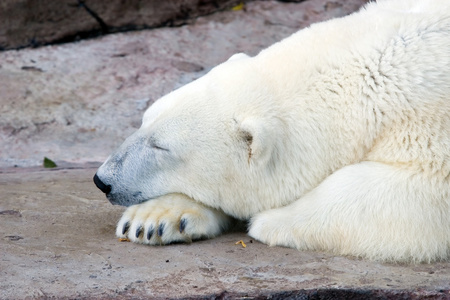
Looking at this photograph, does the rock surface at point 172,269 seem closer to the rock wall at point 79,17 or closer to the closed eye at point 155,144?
the closed eye at point 155,144

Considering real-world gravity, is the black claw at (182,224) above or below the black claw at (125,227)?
above

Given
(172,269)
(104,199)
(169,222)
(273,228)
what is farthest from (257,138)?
(104,199)

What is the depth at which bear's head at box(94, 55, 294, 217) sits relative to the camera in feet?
8.91

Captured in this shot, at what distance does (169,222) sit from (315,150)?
0.61 meters

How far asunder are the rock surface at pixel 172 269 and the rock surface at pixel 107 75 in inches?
66.8

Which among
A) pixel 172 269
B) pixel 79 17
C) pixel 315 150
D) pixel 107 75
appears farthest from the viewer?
pixel 79 17

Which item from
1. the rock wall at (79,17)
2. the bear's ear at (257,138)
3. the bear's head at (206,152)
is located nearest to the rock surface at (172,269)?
the bear's head at (206,152)

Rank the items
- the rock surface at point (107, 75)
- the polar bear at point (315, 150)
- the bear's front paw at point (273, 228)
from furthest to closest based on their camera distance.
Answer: the rock surface at point (107, 75), the bear's front paw at point (273, 228), the polar bear at point (315, 150)

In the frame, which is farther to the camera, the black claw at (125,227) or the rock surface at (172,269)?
the black claw at (125,227)

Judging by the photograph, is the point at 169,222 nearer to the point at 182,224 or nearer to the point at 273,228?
the point at 182,224

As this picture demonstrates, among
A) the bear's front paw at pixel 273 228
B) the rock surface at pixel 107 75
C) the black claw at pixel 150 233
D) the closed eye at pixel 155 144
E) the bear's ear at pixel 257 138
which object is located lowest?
the rock surface at pixel 107 75

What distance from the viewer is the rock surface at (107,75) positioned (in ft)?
15.4

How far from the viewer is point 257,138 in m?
2.60

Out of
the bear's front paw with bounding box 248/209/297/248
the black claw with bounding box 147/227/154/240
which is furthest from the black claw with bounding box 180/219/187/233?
the bear's front paw with bounding box 248/209/297/248
